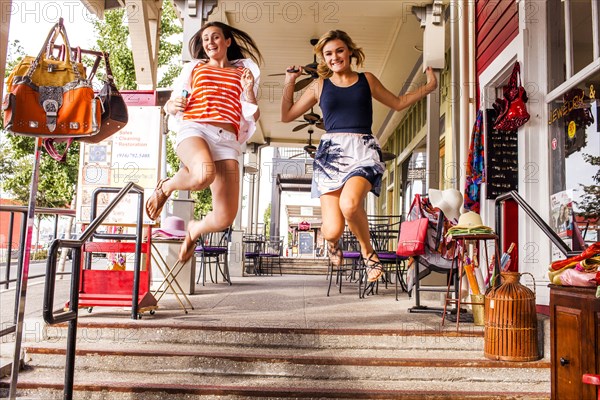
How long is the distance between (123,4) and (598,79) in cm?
543

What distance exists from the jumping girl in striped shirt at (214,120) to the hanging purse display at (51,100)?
62 centimetres

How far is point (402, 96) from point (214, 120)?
122cm

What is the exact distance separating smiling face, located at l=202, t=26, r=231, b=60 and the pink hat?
2.38 m

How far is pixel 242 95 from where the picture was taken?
11.7ft

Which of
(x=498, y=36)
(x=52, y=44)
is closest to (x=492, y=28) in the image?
(x=498, y=36)

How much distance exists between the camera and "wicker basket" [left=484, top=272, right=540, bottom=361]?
386 cm

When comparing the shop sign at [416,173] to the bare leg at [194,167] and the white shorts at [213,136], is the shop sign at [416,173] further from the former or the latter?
the bare leg at [194,167]

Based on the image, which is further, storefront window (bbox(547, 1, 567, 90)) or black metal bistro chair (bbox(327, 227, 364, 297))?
black metal bistro chair (bbox(327, 227, 364, 297))

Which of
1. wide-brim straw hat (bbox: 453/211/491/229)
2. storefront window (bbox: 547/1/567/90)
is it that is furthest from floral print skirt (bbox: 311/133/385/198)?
storefront window (bbox: 547/1/567/90)

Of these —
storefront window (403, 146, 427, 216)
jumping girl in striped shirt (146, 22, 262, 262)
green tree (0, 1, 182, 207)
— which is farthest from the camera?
green tree (0, 1, 182, 207)

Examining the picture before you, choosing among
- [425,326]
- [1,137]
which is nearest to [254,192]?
[1,137]

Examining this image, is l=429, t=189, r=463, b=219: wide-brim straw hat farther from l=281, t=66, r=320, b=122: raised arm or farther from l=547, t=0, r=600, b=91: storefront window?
l=281, t=66, r=320, b=122: raised arm

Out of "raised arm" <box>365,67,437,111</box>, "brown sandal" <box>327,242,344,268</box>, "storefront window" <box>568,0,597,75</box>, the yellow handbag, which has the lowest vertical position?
"brown sandal" <box>327,242,344,268</box>

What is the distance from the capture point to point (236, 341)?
4.13 metres
